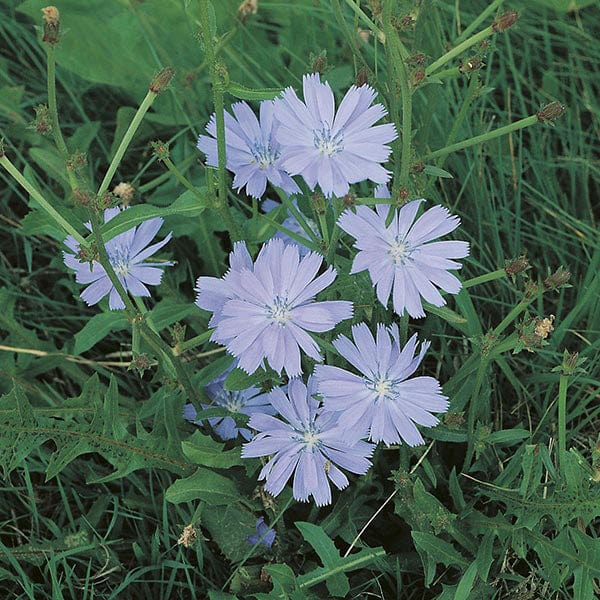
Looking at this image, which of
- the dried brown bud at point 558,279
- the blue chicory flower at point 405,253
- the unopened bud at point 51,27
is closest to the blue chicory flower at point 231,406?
the blue chicory flower at point 405,253

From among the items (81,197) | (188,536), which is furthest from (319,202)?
(188,536)

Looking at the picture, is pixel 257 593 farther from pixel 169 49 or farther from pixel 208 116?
pixel 169 49

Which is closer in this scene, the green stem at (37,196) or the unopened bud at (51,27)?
the unopened bud at (51,27)

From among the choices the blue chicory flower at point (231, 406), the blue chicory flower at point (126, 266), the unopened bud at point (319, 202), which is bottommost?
the blue chicory flower at point (231, 406)

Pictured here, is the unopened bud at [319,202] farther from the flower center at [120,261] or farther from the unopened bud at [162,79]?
the flower center at [120,261]

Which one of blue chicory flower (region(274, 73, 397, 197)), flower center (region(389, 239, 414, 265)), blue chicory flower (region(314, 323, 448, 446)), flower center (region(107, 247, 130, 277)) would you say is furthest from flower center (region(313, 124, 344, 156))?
flower center (region(107, 247, 130, 277))

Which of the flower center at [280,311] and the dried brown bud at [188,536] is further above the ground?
the flower center at [280,311]

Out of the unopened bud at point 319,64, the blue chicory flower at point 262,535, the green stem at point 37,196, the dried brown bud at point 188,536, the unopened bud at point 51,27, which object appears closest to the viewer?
the unopened bud at point 51,27
